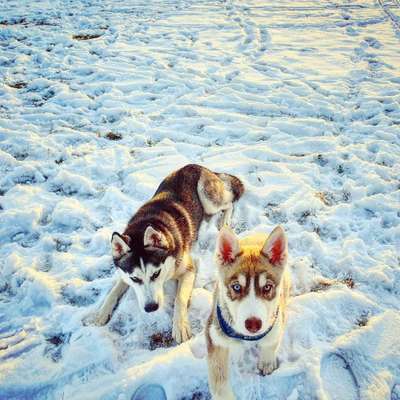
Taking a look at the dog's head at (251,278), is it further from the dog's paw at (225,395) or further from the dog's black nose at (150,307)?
the dog's black nose at (150,307)

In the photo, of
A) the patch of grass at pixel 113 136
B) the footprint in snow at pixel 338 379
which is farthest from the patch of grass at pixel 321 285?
the patch of grass at pixel 113 136

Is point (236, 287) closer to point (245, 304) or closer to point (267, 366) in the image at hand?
point (245, 304)

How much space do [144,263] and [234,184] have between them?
2.34 meters

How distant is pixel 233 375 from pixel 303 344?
765mm

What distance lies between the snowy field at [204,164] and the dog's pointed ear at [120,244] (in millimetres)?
676

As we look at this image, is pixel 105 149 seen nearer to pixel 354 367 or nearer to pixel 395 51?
pixel 354 367

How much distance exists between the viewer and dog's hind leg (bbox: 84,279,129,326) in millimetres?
3559

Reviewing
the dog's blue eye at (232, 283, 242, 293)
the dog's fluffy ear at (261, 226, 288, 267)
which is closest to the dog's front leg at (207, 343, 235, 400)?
the dog's blue eye at (232, 283, 242, 293)

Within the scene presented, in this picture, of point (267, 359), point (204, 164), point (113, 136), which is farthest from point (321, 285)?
point (113, 136)

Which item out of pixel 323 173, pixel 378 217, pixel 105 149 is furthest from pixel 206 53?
pixel 378 217

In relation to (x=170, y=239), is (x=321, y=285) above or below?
below

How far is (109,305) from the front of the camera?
364cm

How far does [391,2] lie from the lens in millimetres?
14789

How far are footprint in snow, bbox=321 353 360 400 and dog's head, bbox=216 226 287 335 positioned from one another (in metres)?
0.88
